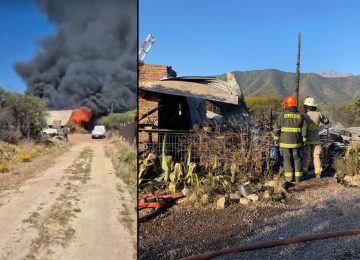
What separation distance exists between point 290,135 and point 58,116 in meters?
4.24

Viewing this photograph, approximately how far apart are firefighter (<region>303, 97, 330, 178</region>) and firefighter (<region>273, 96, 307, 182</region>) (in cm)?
30

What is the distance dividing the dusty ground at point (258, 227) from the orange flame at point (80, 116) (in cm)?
142

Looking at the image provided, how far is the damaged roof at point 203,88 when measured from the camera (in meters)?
4.35

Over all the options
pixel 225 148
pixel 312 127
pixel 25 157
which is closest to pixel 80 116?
pixel 25 157

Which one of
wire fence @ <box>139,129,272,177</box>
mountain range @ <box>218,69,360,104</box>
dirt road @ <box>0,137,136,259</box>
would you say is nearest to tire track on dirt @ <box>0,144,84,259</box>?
dirt road @ <box>0,137,136,259</box>

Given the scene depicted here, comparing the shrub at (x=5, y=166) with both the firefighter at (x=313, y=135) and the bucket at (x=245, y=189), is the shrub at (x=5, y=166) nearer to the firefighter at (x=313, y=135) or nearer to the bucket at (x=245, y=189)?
the bucket at (x=245, y=189)

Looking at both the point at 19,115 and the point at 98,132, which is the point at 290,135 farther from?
the point at 19,115

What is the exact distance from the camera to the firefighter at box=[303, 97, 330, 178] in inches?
209

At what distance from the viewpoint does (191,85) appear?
511 cm

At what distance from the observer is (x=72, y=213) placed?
3.71 feet

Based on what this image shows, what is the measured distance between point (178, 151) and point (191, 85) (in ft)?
3.19

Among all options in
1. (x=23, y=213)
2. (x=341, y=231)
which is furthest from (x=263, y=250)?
(x=23, y=213)

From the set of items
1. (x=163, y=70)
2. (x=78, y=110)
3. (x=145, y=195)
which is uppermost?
(x=163, y=70)

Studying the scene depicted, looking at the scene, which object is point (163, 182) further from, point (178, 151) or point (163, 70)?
point (163, 70)
